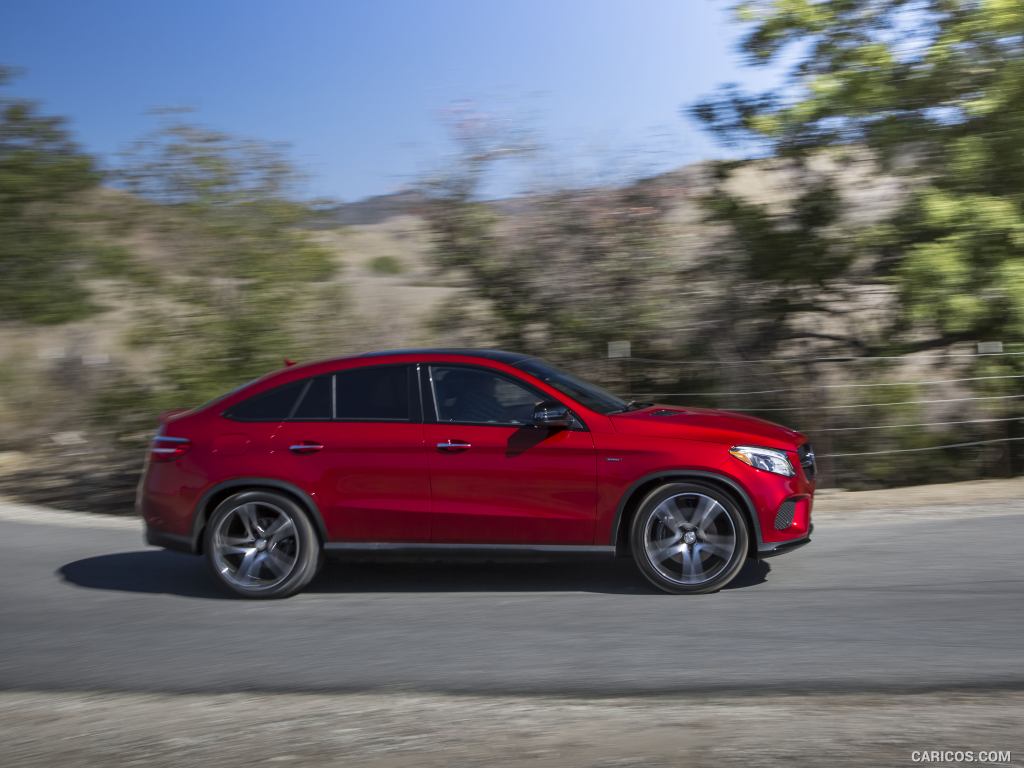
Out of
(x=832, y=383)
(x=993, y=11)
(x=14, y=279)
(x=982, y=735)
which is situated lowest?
(x=982, y=735)

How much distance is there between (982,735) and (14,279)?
501 inches

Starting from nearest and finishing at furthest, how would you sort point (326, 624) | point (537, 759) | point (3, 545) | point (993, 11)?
point (537, 759) → point (326, 624) → point (3, 545) → point (993, 11)

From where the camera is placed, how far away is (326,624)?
6.88 m

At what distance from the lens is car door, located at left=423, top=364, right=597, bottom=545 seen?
714cm

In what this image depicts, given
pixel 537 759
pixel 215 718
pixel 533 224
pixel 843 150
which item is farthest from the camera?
pixel 533 224

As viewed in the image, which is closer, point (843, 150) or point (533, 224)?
point (843, 150)

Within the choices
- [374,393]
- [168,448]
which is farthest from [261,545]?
[374,393]

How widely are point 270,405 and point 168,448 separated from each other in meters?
0.78

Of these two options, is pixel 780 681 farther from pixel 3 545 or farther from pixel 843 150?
pixel 843 150

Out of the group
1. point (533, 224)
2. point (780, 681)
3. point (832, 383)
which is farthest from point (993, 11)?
point (780, 681)

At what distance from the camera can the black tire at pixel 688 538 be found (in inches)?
279

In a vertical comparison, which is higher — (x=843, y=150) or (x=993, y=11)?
(x=993, y=11)

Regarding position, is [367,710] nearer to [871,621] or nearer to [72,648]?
[72,648]

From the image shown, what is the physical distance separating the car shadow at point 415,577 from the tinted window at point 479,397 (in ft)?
3.11
